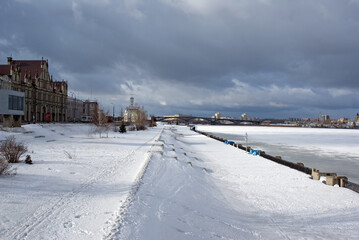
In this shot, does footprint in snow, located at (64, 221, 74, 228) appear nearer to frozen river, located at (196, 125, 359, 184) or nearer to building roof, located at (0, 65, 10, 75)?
frozen river, located at (196, 125, 359, 184)

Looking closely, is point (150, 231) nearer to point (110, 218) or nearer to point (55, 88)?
point (110, 218)

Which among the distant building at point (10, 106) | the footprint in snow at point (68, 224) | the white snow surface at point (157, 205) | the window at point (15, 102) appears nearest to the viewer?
the footprint in snow at point (68, 224)

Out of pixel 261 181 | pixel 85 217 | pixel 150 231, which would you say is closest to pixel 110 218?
pixel 85 217

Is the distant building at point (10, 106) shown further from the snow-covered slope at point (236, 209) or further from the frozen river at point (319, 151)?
the frozen river at point (319, 151)

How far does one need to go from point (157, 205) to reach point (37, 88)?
7010cm

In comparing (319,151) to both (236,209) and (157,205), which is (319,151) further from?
(157,205)

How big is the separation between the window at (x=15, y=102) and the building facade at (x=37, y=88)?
15.8 metres

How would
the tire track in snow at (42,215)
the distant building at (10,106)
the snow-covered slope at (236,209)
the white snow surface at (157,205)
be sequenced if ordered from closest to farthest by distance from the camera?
the tire track in snow at (42,215) → the white snow surface at (157,205) → the snow-covered slope at (236,209) → the distant building at (10,106)

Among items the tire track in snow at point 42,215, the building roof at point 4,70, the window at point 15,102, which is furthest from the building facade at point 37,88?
the tire track in snow at point 42,215

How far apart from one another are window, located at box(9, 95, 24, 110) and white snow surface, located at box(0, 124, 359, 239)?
96.7ft

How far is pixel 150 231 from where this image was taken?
20.2 feet

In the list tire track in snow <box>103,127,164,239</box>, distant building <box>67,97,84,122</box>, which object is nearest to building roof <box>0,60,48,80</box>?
distant building <box>67,97,84,122</box>

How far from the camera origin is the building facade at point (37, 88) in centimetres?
5900

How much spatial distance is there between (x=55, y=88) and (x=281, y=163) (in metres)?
73.2
